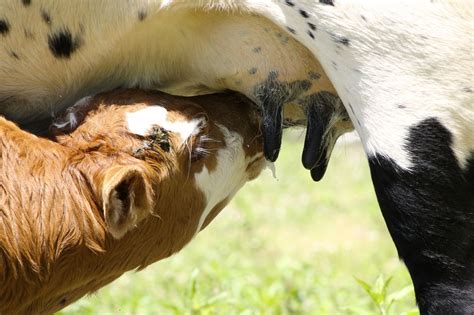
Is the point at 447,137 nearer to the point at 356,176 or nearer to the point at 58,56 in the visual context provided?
the point at 58,56

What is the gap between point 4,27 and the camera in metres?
4.15

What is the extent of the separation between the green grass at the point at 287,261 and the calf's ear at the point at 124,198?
0.94 meters

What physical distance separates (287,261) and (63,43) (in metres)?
2.44

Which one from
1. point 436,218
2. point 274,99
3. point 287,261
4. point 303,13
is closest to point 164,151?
point 274,99

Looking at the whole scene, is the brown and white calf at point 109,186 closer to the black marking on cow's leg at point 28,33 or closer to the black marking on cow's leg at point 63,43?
the black marking on cow's leg at point 63,43

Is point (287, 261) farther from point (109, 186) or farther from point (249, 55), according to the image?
point (109, 186)

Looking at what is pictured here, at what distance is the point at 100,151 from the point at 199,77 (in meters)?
0.51

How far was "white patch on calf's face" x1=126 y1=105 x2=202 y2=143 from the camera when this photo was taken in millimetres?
4238

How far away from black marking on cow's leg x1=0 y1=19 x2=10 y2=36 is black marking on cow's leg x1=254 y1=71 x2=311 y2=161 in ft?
3.16

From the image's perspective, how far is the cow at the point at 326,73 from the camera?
3.75 meters

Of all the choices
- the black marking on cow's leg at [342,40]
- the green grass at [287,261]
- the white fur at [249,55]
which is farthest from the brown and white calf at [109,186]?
the black marking on cow's leg at [342,40]

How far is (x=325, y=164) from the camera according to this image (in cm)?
458

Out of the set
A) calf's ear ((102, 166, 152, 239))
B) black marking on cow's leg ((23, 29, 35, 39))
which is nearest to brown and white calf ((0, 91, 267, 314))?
calf's ear ((102, 166, 152, 239))

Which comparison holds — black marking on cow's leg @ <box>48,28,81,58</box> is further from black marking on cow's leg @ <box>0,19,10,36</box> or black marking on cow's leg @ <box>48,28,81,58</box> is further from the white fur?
black marking on cow's leg @ <box>0,19,10,36</box>
